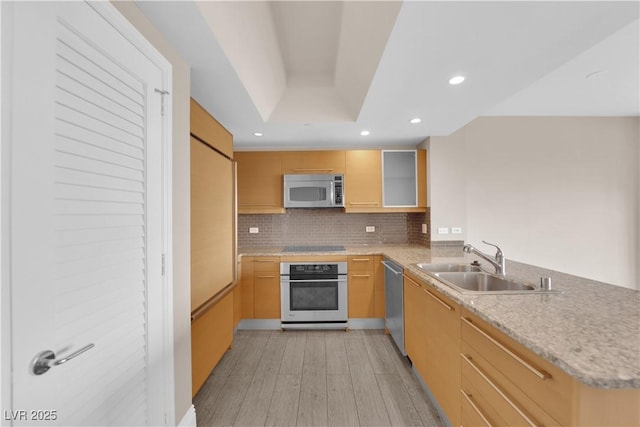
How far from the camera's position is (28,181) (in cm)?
75

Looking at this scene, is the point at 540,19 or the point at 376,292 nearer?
the point at 540,19

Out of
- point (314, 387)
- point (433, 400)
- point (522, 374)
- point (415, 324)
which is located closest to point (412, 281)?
point (415, 324)

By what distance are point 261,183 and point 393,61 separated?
231 cm

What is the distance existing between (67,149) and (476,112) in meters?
2.89

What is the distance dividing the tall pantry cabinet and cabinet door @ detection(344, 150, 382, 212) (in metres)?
1.53

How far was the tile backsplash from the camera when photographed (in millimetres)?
3875

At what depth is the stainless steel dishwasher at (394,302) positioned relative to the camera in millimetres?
2521

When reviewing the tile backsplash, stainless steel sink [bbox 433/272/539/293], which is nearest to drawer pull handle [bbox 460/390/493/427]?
stainless steel sink [bbox 433/272/539/293]

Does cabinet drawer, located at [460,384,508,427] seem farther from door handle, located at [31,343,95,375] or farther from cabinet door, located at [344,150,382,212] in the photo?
cabinet door, located at [344,150,382,212]

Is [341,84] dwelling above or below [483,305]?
above

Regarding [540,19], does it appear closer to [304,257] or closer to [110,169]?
[110,169]

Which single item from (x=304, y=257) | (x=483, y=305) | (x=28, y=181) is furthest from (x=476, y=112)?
(x=28, y=181)

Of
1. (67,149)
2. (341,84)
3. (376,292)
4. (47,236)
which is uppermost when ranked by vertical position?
(341,84)

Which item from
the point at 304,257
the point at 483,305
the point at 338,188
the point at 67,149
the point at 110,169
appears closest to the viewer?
the point at 67,149
